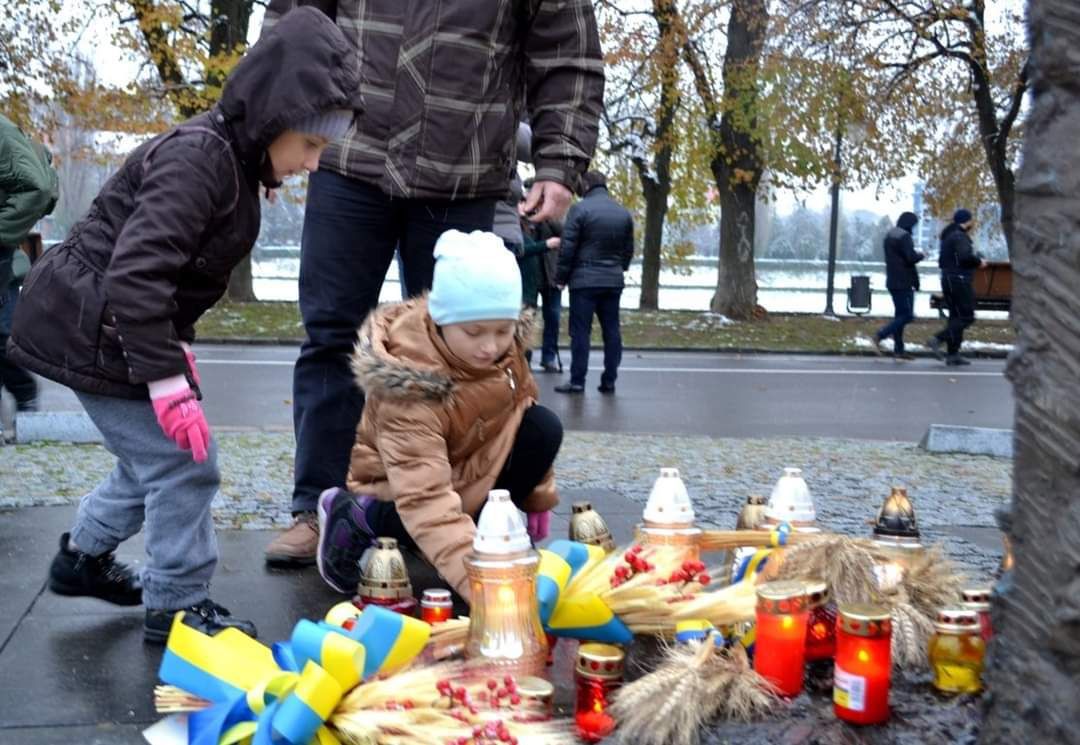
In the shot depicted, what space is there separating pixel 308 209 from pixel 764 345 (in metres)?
14.2

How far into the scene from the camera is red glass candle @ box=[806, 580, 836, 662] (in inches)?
99.2

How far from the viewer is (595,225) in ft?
38.7

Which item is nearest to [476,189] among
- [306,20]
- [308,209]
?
[308,209]

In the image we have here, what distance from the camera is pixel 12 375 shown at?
27.1ft

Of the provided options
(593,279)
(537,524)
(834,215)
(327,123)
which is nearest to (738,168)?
(834,215)

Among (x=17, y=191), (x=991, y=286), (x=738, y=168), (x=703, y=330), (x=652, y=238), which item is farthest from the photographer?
(x=652, y=238)

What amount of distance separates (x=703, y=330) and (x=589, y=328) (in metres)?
7.70

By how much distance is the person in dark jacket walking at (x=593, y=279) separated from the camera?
11.7m

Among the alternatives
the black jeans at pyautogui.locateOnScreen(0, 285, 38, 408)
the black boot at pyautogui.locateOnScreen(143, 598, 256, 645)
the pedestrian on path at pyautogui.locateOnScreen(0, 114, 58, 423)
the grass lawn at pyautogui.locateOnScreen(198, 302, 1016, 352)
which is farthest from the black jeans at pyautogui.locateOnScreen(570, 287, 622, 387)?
the black boot at pyautogui.locateOnScreen(143, 598, 256, 645)

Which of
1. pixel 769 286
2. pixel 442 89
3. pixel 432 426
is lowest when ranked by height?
pixel 769 286

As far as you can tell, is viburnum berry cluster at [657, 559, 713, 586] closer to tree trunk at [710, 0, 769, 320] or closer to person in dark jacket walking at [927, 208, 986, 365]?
person in dark jacket walking at [927, 208, 986, 365]

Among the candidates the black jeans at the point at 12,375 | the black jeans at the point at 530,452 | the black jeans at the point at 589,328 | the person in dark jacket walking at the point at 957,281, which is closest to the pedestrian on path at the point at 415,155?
the black jeans at the point at 530,452

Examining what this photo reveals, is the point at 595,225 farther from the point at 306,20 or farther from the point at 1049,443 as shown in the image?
the point at 1049,443

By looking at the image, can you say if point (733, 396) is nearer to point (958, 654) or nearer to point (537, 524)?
point (537, 524)
